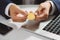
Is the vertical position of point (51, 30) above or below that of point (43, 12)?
below

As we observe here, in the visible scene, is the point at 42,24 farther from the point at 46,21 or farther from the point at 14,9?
the point at 14,9

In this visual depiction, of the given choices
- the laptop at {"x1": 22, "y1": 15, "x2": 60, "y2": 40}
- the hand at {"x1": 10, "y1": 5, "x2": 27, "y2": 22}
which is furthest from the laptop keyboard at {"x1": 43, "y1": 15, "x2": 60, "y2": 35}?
the hand at {"x1": 10, "y1": 5, "x2": 27, "y2": 22}

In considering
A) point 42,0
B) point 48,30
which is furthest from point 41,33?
point 42,0

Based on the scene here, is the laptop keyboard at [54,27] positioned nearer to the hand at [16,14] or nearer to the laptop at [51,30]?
the laptop at [51,30]

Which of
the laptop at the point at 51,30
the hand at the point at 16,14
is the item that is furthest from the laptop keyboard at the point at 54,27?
the hand at the point at 16,14

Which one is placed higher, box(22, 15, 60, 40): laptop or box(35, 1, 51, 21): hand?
box(35, 1, 51, 21): hand

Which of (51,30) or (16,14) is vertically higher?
(16,14)

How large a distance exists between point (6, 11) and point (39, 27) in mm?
186

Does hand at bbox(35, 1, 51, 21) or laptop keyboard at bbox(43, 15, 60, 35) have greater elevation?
hand at bbox(35, 1, 51, 21)

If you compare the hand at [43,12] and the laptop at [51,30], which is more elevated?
the hand at [43,12]

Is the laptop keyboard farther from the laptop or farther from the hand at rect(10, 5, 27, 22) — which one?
the hand at rect(10, 5, 27, 22)

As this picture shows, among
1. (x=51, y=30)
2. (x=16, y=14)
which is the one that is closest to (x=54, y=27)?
(x=51, y=30)

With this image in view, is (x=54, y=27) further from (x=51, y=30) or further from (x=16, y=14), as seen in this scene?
(x=16, y=14)

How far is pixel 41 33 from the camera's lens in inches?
26.9
